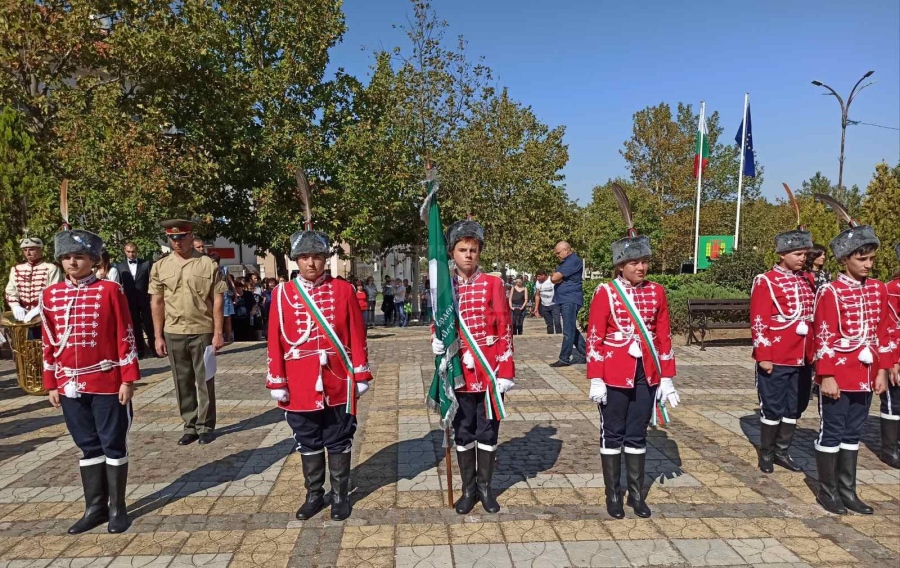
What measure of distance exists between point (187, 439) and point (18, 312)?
4.03 metres

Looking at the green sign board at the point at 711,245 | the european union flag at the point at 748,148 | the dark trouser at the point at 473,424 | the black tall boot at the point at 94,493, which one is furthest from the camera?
the green sign board at the point at 711,245

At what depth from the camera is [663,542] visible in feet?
12.1

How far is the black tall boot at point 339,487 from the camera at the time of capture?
13.4 ft

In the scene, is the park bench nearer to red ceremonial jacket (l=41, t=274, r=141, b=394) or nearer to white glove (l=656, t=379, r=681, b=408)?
white glove (l=656, t=379, r=681, b=408)

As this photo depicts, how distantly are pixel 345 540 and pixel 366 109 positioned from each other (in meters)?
17.3

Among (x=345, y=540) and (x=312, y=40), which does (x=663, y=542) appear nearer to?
(x=345, y=540)

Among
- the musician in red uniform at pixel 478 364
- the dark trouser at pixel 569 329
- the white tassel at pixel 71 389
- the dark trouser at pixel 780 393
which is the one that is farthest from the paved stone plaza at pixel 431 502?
the dark trouser at pixel 569 329

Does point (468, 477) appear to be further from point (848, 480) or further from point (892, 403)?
point (892, 403)

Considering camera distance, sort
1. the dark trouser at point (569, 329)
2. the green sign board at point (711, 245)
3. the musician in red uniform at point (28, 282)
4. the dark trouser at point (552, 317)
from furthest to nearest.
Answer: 1. the green sign board at point (711, 245)
2. the dark trouser at point (552, 317)
3. the dark trouser at point (569, 329)
4. the musician in red uniform at point (28, 282)

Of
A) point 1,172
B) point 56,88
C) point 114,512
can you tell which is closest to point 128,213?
point 1,172

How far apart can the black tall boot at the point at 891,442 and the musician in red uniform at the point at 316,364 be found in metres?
4.85

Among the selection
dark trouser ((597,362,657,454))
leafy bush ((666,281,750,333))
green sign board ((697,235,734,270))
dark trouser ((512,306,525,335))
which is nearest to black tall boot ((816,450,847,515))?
dark trouser ((597,362,657,454))

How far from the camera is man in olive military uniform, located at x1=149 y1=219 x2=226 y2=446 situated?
5805 mm

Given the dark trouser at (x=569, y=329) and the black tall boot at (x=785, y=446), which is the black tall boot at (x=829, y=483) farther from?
the dark trouser at (x=569, y=329)
